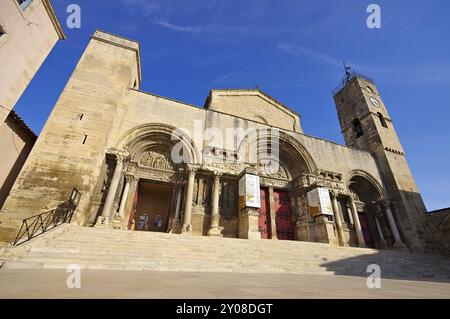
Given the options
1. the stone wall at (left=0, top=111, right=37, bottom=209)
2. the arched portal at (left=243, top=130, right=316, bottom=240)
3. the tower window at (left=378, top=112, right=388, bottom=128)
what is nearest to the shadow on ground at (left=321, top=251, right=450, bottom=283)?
the arched portal at (left=243, top=130, right=316, bottom=240)

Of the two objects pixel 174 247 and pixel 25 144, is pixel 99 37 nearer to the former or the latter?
pixel 25 144

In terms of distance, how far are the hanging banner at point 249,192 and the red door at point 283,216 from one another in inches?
122

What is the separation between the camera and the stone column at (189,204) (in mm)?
9940

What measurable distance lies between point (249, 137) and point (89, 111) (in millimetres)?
9144

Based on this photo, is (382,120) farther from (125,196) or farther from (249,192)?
(125,196)

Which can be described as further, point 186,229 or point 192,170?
point 192,170

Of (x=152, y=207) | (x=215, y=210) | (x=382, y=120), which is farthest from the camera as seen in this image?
(x=382, y=120)

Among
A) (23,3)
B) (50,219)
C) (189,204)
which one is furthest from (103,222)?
(23,3)

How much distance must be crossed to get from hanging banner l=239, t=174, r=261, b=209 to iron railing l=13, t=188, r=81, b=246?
7.31m

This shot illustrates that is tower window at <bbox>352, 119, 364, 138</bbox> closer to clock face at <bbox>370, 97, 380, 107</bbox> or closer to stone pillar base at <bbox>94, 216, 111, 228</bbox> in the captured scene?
clock face at <bbox>370, 97, 380, 107</bbox>

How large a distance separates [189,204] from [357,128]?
18038mm

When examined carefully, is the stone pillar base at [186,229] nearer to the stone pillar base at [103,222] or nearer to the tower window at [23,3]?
the stone pillar base at [103,222]

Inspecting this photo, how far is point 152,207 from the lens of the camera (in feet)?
46.2

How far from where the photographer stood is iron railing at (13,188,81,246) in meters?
6.83
